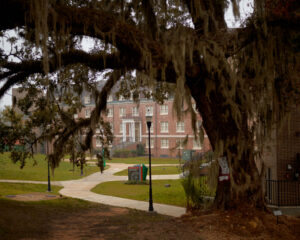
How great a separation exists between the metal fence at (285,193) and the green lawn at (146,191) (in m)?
4.20

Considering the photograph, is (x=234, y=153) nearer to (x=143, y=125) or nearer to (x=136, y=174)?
(x=136, y=174)

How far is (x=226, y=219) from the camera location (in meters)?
6.62

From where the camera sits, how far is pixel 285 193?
1212 cm

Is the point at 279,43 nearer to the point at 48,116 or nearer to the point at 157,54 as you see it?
the point at 157,54

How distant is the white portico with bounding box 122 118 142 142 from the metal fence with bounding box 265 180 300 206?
41768mm

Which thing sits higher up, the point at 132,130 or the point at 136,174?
the point at 132,130

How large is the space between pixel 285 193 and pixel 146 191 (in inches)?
373

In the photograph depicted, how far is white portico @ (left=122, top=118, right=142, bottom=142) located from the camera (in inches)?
2114

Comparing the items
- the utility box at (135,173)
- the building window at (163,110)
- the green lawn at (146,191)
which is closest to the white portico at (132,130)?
the building window at (163,110)

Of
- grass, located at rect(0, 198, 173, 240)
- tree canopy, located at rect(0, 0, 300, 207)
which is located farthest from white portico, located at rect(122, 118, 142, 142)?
tree canopy, located at rect(0, 0, 300, 207)

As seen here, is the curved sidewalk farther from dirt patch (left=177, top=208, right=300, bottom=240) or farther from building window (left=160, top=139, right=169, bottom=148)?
building window (left=160, top=139, right=169, bottom=148)

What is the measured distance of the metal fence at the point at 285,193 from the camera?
39.5 ft

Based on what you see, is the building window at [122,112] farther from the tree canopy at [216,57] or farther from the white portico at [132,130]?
the tree canopy at [216,57]

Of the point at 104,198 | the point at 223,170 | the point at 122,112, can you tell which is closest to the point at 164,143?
the point at 122,112
